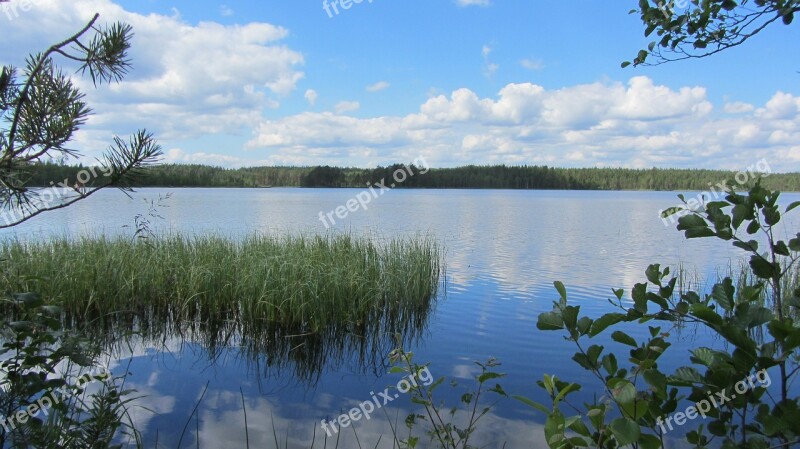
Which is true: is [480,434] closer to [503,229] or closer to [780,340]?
[780,340]

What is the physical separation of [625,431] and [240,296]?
25.6 ft

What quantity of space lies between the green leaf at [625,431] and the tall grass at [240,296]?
5.85 m

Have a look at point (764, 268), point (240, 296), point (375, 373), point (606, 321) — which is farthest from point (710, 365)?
point (240, 296)

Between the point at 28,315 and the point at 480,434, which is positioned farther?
the point at 480,434

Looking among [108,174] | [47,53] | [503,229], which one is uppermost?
[47,53]

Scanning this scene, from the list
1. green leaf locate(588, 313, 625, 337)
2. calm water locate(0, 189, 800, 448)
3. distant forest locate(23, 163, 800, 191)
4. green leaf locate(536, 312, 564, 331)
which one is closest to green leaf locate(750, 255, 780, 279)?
green leaf locate(588, 313, 625, 337)

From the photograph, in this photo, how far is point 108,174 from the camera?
6.41ft

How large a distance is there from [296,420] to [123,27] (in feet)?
13.8

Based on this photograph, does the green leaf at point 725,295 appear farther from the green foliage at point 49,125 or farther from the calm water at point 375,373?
the calm water at point 375,373

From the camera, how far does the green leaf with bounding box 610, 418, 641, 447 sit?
46.7 inches

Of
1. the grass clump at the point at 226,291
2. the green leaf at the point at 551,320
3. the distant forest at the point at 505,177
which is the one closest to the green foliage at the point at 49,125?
the green leaf at the point at 551,320

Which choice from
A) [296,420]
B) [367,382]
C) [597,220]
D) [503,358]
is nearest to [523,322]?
[503,358]

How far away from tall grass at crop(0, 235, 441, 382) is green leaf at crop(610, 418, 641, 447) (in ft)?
19.2

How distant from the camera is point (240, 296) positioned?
27.4 ft
